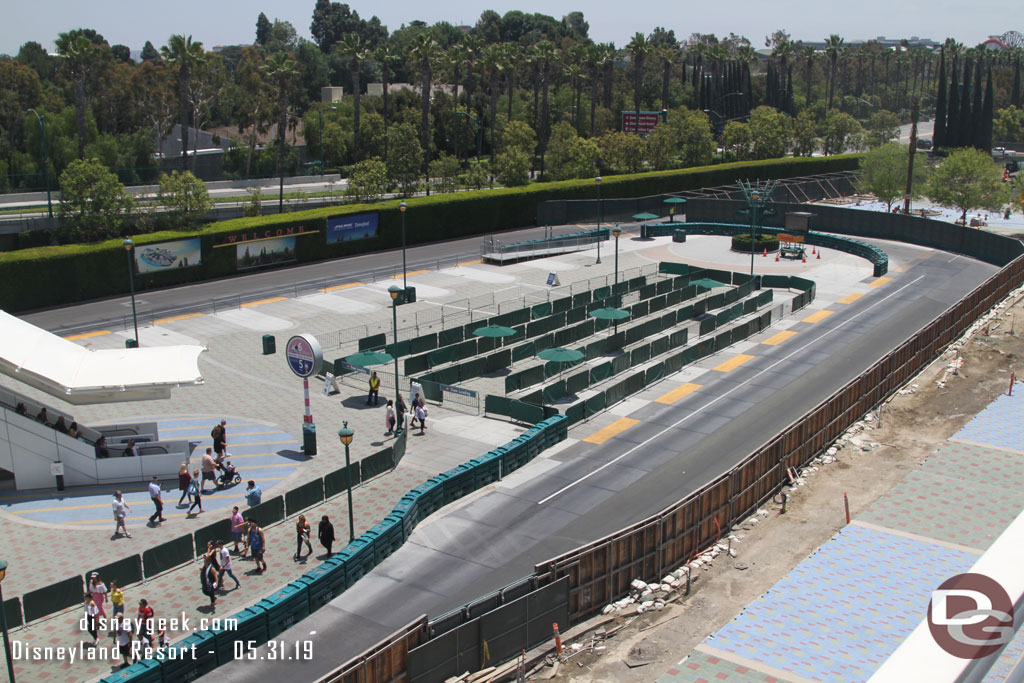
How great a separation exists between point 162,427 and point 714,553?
21.8m

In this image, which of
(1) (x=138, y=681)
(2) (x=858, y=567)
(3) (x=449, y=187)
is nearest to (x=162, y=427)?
(1) (x=138, y=681)

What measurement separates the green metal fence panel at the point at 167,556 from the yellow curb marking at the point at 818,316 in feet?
125

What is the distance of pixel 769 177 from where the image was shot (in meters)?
111

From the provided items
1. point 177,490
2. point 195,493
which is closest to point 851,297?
point 177,490

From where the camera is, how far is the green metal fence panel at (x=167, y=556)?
79.6ft

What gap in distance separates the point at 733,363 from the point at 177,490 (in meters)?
26.2

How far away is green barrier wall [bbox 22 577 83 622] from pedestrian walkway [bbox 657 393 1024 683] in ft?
46.4

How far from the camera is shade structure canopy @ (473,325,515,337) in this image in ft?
143

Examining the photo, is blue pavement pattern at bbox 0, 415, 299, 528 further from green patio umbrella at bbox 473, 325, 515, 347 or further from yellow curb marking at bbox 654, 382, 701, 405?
yellow curb marking at bbox 654, 382, 701, 405

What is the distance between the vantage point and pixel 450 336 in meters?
46.3

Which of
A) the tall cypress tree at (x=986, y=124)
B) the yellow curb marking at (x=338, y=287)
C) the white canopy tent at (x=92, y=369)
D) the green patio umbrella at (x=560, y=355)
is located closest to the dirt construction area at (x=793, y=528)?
the green patio umbrella at (x=560, y=355)

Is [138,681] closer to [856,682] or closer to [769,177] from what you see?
[856,682]

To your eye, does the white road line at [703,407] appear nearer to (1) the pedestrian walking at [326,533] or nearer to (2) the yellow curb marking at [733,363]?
(2) the yellow curb marking at [733,363]

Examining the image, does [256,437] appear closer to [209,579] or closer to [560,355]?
[209,579]
